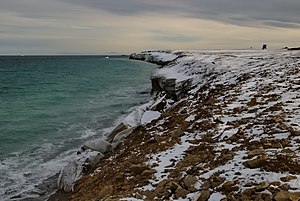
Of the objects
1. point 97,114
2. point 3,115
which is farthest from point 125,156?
point 3,115

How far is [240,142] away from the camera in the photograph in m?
6.92

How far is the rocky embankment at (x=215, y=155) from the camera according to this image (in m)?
5.29

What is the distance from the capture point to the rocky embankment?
17.4 feet

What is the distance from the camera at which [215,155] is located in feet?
21.6

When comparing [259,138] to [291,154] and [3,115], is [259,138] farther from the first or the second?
[3,115]

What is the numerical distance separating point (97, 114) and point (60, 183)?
12.6 metres

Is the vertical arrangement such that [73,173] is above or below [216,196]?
below

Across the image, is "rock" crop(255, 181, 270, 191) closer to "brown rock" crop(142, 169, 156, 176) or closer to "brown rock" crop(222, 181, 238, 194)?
"brown rock" crop(222, 181, 238, 194)

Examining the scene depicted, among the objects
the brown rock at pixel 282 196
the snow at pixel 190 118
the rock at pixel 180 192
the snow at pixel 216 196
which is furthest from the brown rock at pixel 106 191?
the snow at pixel 190 118

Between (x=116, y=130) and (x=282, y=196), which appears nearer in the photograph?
(x=282, y=196)

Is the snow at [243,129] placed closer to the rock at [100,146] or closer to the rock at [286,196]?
the rock at [286,196]

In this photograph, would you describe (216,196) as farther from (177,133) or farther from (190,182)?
(177,133)

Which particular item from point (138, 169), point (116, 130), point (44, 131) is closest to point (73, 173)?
point (138, 169)

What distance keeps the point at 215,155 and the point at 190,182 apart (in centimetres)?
113
